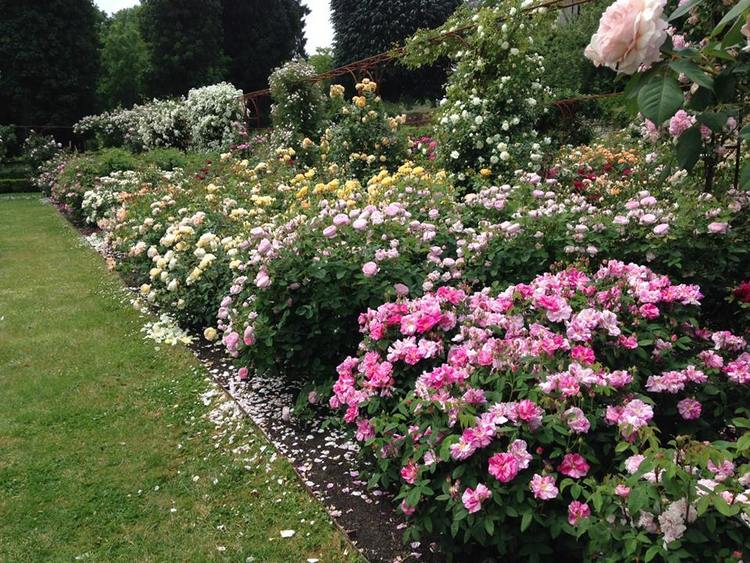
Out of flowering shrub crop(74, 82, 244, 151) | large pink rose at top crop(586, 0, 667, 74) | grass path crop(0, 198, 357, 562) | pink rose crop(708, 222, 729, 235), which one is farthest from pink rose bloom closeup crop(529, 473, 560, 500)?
flowering shrub crop(74, 82, 244, 151)

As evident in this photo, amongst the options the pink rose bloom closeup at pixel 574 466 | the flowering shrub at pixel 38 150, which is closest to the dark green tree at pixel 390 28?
the flowering shrub at pixel 38 150

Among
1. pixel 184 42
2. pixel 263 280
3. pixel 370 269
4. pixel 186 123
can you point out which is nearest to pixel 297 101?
pixel 186 123

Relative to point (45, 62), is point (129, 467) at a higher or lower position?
lower

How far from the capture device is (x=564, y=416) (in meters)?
1.73

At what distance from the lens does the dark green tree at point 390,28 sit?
87.1ft

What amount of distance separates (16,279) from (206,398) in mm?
4671

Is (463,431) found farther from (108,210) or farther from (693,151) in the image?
(108,210)

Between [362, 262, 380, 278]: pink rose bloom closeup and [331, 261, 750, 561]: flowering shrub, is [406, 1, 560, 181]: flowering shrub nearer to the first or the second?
[362, 262, 380, 278]: pink rose bloom closeup

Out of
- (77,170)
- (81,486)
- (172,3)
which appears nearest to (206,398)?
(81,486)

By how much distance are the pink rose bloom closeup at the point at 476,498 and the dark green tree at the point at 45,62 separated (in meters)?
26.3

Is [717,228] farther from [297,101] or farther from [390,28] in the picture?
[390,28]

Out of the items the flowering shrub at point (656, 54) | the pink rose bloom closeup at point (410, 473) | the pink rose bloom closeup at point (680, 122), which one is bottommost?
the pink rose bloom closeup at point (410, 473)

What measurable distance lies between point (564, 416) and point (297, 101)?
29.7 feet

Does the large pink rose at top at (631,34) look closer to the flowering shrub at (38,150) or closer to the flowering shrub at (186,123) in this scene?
the flowering shrub at (186,123)
